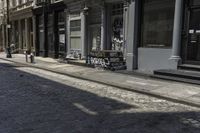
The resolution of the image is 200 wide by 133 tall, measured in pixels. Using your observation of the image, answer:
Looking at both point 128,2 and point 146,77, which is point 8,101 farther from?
point 128,2

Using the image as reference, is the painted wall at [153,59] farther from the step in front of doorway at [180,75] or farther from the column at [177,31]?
the step in front of doorway at [180,75]

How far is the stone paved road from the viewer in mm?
6266

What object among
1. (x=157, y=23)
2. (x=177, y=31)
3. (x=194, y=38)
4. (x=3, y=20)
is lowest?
(x=194, y=38)

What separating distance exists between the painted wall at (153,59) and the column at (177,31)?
445mm

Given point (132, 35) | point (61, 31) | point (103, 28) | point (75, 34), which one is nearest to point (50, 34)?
point (61, 31)

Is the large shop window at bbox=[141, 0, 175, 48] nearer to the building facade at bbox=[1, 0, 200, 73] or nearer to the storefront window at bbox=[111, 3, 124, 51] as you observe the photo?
the building facade at bbox=[1, 0, 200, 73]

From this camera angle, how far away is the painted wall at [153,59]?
13.8m

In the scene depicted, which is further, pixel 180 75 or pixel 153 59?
pixel 153 59

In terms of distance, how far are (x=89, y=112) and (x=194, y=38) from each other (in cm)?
694

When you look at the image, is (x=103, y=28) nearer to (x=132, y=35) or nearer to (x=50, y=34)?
(x=132, y=35)

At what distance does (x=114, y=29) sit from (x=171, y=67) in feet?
18.5

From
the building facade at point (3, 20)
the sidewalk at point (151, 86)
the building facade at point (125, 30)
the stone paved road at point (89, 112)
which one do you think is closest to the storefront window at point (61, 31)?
the building facade at point (125, 30)

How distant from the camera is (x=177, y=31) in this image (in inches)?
508

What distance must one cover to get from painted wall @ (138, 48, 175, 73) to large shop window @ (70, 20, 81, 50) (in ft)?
23.4
